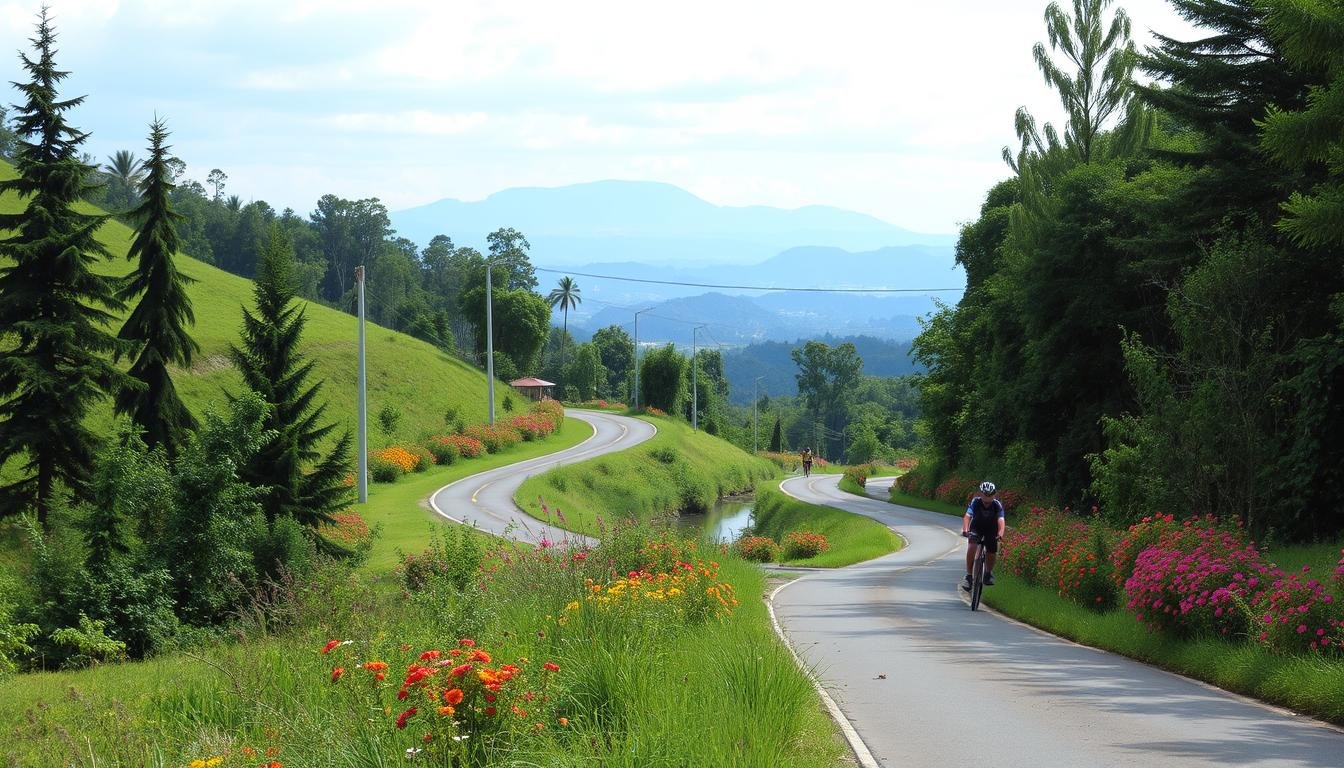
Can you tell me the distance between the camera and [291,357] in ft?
105

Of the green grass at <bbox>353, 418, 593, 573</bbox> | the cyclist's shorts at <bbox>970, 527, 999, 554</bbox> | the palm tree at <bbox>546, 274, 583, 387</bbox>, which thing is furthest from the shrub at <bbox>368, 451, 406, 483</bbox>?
the palm tree at <bbox>546, 274, 583, 387</bbox>

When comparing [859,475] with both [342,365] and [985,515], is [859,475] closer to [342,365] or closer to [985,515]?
[342,365]

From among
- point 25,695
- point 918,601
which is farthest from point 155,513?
point 918,601

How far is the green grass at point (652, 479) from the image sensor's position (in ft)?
185

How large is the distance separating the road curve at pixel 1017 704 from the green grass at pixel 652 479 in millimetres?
32376

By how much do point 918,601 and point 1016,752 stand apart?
13.0m

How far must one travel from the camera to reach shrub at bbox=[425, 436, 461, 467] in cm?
6425

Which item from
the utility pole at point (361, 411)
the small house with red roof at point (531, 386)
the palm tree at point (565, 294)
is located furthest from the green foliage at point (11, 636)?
the palm tree at point (565, 294)

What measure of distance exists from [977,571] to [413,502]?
3418 cm

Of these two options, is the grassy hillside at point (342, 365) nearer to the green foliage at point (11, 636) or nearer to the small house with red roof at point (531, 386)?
the small house with red roof at point (531, 386)

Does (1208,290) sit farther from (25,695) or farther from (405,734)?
(25,695)

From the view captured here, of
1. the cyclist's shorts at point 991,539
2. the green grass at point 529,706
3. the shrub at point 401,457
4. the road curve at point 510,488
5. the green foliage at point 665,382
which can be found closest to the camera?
the green grass at point 529,706

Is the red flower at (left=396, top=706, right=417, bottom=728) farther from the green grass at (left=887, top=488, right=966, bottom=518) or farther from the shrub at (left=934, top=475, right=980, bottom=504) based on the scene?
the shrub at (left=934, top=475, right=980, bottom=504)

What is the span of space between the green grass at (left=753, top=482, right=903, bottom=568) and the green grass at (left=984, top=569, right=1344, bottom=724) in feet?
57.6
